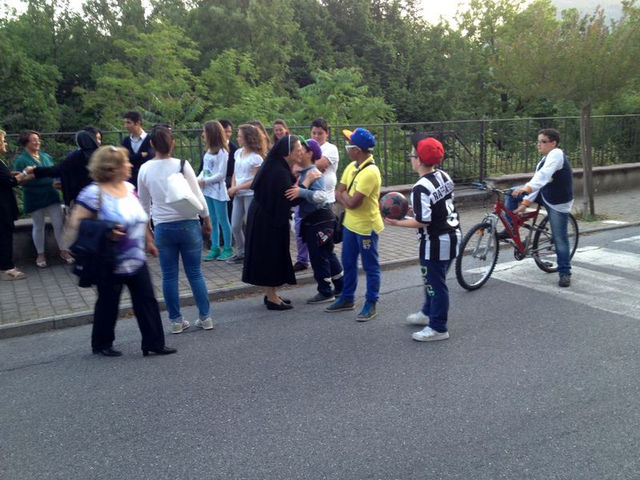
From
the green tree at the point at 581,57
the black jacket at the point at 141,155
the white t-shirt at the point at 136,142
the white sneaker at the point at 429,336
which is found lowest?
the white sneaker at the point at 429,336

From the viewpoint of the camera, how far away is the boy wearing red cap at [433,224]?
4641 millimetres

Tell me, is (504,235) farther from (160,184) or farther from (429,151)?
(160,184)

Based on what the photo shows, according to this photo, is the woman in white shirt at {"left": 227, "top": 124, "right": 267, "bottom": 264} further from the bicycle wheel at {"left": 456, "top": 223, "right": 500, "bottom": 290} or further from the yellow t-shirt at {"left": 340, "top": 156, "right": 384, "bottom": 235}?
the bicycle wheel at {"left": 456, "top": 223, "right": 500, "bottom": 290}

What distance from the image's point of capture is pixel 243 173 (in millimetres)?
7312

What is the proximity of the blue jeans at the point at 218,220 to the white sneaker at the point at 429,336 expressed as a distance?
12.6ft

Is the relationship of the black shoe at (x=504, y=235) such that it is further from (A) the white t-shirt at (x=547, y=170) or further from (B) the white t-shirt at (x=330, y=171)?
(B) the white t-shirt at (x=330, y=171)

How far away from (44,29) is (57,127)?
1201cm

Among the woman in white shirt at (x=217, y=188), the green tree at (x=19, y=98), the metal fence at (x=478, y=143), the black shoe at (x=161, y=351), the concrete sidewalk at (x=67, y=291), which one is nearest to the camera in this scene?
the black shoe at (x=161, y=351)

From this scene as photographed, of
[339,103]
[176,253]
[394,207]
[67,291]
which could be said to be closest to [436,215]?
[394,207]

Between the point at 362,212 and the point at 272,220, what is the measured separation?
897 millimetres

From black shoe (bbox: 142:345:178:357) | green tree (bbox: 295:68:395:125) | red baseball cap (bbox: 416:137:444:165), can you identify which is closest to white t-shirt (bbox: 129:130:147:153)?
black shoe (bbox: 142:345:178:357)

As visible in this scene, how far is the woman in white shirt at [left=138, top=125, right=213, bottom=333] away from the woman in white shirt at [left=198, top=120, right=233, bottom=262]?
7.15 feet

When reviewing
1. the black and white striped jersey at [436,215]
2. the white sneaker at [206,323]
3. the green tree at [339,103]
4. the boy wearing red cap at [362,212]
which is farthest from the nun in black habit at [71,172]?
the green tree at [339,103]

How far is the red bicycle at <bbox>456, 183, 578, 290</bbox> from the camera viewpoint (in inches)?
255
